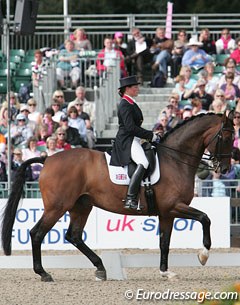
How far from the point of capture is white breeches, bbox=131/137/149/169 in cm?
1414

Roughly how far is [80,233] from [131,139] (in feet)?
4.50

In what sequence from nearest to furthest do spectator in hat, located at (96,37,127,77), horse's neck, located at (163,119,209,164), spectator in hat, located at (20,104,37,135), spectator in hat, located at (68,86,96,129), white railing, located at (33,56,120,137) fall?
horse's neck, located at (163,119,209,164), spectator in hat, located at (20,104,37,135), spectator in hat, located at (68,86,96,129), white railing, located at (33,56,120,137), spectator in hat, located at (96,37,127,77)

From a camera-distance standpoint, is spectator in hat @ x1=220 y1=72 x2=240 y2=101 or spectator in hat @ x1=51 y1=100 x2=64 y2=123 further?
spectator in hat @ x1=220 y1=72 x2=240 y2=101

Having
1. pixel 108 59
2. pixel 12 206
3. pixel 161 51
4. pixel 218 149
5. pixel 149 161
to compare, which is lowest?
pixel 12 206

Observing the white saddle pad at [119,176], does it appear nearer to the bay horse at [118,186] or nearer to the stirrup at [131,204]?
the bay horse at [118,186]

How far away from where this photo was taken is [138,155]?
557 inches

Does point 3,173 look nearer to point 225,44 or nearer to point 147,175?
point 147,175

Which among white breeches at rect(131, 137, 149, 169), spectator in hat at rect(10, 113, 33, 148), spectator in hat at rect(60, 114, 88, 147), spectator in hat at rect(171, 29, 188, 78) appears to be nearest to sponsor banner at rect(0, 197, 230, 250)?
spectator in hat at rect(60, 114, 88, 147)

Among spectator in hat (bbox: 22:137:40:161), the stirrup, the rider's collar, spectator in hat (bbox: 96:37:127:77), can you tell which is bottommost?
spectator in hat (bbox: 22:137:40:161)

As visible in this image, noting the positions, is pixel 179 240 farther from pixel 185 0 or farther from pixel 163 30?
pixel 185 0

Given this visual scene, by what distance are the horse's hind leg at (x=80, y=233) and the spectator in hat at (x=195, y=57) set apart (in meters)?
10.3

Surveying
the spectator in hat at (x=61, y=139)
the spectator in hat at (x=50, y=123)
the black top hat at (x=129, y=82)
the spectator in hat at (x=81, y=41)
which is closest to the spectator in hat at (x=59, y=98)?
the spectator in hat at (x=50, y=123)

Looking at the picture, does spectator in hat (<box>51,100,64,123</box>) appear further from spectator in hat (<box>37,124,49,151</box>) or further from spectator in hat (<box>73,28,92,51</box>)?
spectator in hat (<box>73,28,92,51</box>)

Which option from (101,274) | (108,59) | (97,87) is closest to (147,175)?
(101,274)
